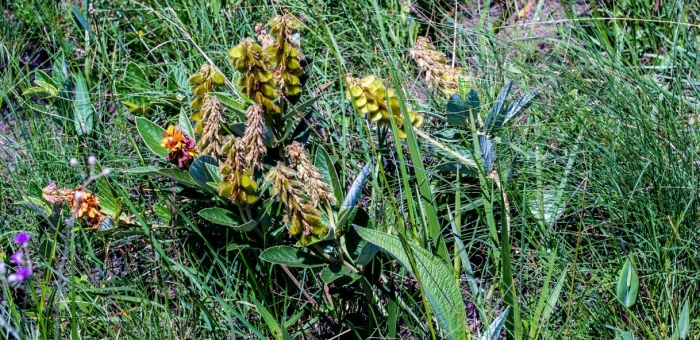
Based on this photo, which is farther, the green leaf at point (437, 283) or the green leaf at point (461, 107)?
the green leaf at point (461, 107)

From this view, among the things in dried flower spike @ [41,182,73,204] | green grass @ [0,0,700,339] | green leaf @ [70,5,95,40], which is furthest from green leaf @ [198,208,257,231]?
green leaf @ [70,5,95,40]

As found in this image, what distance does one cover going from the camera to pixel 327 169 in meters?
1.99

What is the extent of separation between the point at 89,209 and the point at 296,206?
A: 673mm

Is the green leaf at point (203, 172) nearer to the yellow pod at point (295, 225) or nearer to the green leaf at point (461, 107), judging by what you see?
the yellow pod at point (295, 225)

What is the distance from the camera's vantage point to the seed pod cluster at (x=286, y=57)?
181 centimetres

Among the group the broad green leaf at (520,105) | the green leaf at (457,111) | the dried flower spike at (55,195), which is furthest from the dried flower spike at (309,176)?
the dried flower spike at (55,195)

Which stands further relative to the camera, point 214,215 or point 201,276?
point 201,276

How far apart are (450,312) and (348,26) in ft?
4.34

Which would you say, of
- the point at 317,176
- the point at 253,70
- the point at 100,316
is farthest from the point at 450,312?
the point at 100,316

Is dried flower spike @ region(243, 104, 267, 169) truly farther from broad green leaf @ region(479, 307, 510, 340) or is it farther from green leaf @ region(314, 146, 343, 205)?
broad green leaf @ region(479, 307, 510, 340)

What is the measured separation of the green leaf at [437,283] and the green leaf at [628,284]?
31 cm

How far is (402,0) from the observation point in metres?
2.88

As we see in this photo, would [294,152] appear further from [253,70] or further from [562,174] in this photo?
[562,174]

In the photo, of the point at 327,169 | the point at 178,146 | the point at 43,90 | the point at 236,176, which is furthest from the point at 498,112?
the point at 43,90
